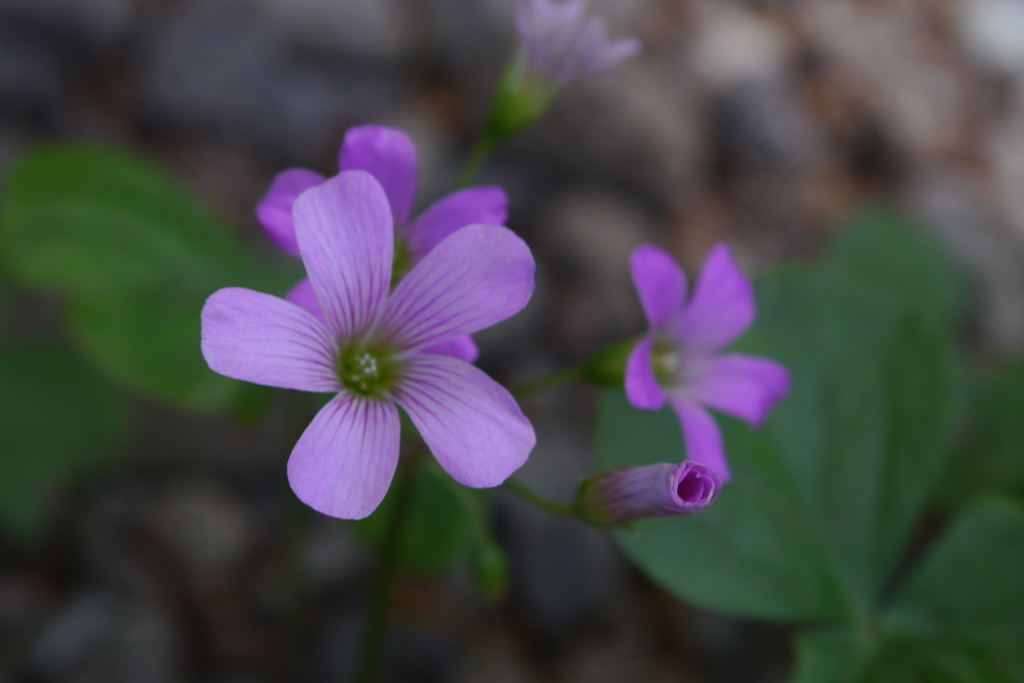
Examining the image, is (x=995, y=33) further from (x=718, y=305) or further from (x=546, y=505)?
(x=546, y=505)

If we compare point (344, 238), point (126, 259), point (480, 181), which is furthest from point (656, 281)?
point (480, 181)

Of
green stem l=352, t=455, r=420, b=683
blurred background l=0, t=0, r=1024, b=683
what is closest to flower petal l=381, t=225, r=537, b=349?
green stem l=352, t=455, r=420, b=683

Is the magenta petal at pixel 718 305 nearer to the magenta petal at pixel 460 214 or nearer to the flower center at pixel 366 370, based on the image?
the magenta petal at pixel 460 214

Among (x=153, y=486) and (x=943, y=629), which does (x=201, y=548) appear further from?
(x=943, y=629)

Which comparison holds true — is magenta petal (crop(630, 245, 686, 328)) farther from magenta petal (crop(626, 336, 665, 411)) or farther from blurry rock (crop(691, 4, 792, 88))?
blurry rock (crop(691, 4, 792, 88))

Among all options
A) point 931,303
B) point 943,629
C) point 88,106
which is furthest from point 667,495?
point 88,106
